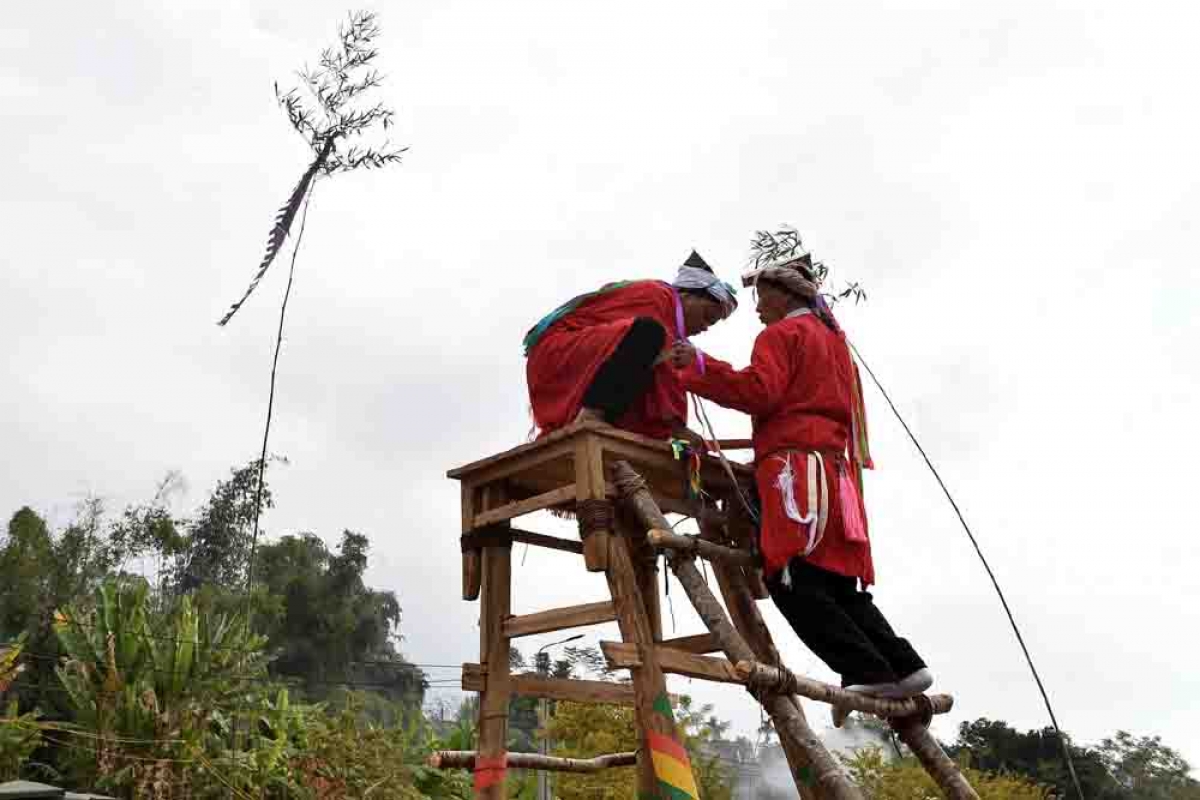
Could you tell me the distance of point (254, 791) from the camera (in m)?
9.66

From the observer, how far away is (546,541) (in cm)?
376

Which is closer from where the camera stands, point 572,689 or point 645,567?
point 572,689

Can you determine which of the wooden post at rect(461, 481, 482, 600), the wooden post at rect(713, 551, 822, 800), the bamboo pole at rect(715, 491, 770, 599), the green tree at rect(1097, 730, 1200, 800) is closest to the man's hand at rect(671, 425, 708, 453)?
the bamboo pole at rect(715, 491, 770, 599)

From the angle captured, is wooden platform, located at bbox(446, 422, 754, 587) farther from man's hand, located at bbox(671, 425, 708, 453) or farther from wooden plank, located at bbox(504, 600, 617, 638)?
wooden plank, located at bbox(504, 600, 617, 638)

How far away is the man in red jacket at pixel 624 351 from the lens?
328 cm

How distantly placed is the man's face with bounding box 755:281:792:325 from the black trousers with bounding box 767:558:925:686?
0.89 m

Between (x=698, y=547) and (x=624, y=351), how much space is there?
0.66 metres

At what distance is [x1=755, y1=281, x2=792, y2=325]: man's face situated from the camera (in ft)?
11.4

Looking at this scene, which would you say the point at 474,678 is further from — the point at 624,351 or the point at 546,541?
the point at 624,351

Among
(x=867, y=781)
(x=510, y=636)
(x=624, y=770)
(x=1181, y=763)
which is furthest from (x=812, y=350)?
(x=1181, y=763)

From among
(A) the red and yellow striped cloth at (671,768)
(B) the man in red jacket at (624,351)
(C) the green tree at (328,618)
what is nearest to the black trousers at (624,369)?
(B) the man in red jacket at (624,351)

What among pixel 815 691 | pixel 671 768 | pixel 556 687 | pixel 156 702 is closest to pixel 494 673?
pixel 556 687

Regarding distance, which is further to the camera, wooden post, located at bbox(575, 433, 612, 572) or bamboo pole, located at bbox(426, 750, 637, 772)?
bamboo pole, located at bbox(426, 750, 637, 772)

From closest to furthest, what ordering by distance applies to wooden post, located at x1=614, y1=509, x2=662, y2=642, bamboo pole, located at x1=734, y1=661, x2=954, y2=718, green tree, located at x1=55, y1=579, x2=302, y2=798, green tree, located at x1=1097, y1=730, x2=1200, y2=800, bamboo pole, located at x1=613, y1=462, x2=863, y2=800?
bamboo pole, located at x1=613, y1=462, x2=863, y2=800 < bamboo pole, located at x1=734, y1=661, x2=954, y2=718 < wooden post, located at x1=614, y1=509, x2=662, y2=642 < green tree, located at x1=55, y1=579, x2=302, y2=798 < green tree, located at x1=1097, y1=730, x2=1200, y2=800
